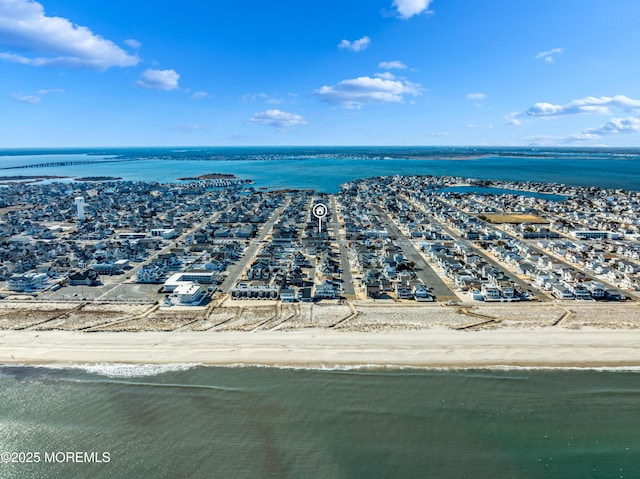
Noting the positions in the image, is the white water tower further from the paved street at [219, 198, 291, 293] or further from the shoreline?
the shoreline

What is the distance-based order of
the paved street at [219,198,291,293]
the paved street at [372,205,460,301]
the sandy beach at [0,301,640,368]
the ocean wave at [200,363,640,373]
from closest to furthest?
the ocean wave at [200,363,640,373] → the sandy beach at [0,301,640,368] → the paved street at [372,205,460,301] → the paved street at [219,198,291,293]

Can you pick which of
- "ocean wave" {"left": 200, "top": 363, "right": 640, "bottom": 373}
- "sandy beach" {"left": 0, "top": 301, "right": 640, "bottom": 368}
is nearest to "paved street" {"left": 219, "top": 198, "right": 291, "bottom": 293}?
"sandy beach" {"left": 0, "top": 301, "right": 640, "bottom": 368}

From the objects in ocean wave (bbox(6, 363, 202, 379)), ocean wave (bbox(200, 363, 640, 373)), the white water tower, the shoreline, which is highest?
the white water tower

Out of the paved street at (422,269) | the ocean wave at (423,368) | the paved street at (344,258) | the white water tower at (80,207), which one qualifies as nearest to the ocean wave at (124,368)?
the ocean wave at (423,368)

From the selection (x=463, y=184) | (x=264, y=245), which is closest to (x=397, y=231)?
(x=264, y=245)

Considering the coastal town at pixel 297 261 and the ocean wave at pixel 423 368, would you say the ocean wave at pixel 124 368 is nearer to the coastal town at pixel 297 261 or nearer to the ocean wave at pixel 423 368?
the ocean wave at pixel 423 368

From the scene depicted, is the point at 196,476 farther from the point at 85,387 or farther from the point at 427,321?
the point at 427,321

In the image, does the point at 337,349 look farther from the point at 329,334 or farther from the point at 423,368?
the point at 423,368
